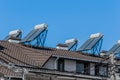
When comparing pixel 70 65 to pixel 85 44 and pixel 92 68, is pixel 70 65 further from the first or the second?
pixel 85 44

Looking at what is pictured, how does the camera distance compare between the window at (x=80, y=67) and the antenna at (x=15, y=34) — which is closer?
the window at (x=80, y=67)

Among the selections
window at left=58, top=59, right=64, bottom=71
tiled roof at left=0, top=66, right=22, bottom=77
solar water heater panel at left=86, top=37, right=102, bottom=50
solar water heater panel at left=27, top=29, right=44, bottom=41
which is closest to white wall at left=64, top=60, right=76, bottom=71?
window at left=58, top=59, right=64, bottom=71

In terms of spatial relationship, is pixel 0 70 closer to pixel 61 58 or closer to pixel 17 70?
pixel 17 70

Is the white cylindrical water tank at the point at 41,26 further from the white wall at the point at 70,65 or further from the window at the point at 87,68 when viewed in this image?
the window at the point at 87,68

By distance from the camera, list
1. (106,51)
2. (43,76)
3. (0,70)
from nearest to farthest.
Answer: (0,70), (43,76), (106,51)

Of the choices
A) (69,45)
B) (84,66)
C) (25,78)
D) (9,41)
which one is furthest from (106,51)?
(25,78)

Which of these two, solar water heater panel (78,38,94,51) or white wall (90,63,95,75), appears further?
solar water heater panel (78,38,94,51)

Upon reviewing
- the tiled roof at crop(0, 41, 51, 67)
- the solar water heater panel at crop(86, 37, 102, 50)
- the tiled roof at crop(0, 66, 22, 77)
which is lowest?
the tiled roof at crop(0, 66, 22, 77)

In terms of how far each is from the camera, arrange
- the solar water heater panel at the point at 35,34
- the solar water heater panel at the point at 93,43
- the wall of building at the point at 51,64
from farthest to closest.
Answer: the solar water heater panel at the point at 93,43 → the solar water heater panel at the point at 35,34 → the wall of building at the point at 51,64

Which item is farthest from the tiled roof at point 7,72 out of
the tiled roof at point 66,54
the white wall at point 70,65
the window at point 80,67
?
the window at point 80,67

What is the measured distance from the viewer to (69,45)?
195ft

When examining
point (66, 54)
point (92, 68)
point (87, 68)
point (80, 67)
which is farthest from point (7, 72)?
point (92, 68)

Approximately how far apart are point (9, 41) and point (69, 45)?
9.76m

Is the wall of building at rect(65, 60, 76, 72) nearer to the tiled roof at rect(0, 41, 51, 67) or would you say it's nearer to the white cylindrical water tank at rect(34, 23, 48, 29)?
the tiled roof at rect(0, 41, 51, 67)
